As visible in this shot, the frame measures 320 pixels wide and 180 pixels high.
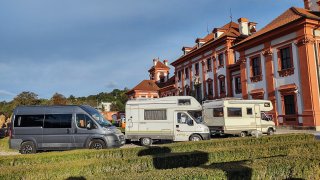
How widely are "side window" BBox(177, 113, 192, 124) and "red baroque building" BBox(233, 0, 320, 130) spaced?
12.1m

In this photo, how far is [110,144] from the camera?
1488 cm

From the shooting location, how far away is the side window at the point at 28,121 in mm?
15383

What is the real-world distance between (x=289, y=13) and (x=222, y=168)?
87.2ft

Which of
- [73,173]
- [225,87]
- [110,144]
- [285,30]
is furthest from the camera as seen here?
[225,87]

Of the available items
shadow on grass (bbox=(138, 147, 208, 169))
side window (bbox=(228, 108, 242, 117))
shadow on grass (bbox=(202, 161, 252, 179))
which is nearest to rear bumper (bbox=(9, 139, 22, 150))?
shadow on grass (bbox=(138, 147, 208, 169))

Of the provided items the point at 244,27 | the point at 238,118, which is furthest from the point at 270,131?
the point at 244,27

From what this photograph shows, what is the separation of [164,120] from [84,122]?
17.6ft

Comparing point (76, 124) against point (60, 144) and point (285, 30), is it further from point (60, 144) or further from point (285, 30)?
point (285, 30)

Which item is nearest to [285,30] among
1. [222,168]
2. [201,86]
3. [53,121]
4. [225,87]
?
[225,87]

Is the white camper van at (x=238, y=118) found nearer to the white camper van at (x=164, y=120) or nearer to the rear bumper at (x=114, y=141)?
the white camper van at (x=164, y=120)

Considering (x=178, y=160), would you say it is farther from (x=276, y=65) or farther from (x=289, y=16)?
(x=289, y=16)

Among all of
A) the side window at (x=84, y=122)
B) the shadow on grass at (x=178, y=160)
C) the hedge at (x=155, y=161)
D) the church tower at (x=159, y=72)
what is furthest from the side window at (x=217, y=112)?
the church tower at (x=159, y=72)

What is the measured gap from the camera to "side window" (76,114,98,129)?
15.0 meters

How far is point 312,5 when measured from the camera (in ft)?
98.5
